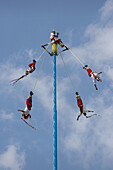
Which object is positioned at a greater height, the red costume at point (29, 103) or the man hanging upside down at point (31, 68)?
the man hanging upside down at point (31, 68)

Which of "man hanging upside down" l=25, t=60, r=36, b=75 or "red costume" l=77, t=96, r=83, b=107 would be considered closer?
"red costume" l=77, t=96, r=83, b=107

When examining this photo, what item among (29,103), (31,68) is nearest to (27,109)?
(29,103)

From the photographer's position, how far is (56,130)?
12930 millimetres

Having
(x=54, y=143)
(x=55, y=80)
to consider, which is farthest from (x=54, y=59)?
(x=54, y=143)

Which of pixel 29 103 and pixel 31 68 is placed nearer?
pixel 29 103

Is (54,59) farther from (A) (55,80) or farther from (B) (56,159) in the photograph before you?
(B) (56,159)

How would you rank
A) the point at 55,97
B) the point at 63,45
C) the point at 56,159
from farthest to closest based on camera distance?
the point at 63,45 < the point at 55,97 < the point at 56,159

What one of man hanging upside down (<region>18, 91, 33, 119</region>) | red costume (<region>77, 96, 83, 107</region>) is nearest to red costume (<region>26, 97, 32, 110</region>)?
man hanging upside down (<region>18, 91, 33, 119</region>)

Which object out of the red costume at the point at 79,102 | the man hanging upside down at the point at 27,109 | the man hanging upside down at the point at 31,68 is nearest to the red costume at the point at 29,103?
the man hanging upside down at the point at 27,109

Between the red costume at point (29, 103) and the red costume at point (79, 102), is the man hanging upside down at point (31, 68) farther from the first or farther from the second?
the red costume at point (79, 102)

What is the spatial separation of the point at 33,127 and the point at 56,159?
8.90ft

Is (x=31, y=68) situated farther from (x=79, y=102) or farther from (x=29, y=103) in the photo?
(x=79, y=102)

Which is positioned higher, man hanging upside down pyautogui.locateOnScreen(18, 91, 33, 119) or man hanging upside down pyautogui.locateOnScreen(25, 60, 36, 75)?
man hanging upside down pyautogui.locateOnScreen(25, 60, 36, 75)

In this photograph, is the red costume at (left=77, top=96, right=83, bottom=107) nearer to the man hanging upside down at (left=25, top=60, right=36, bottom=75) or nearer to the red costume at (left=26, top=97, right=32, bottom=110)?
the red costume at (left=26, top=97, right=32, bottom=110)
